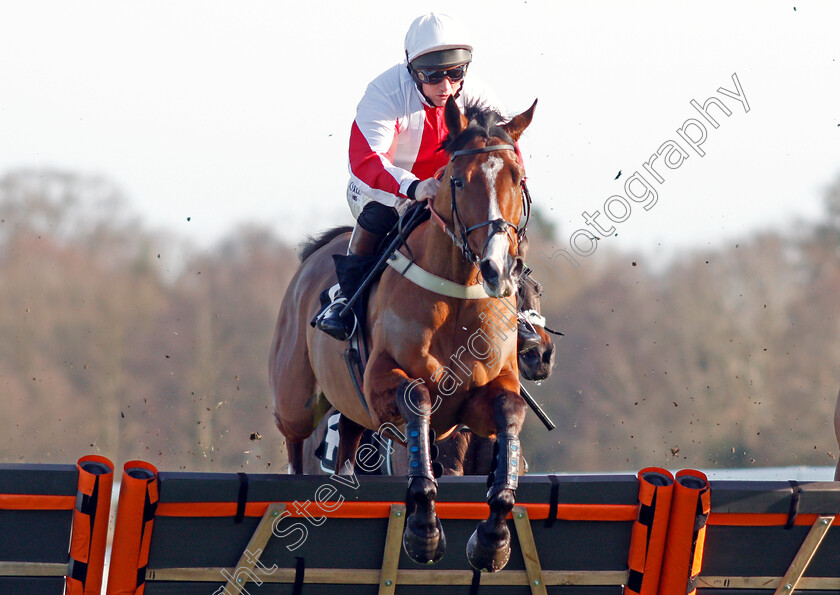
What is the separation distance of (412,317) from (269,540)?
3.50 feet

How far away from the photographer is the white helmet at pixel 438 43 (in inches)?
177

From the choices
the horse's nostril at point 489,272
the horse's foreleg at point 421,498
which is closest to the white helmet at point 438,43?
the horse's nostril at point 489,272

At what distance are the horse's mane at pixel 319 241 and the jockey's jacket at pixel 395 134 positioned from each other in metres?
1.15

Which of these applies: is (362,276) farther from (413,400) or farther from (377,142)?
(413,400)

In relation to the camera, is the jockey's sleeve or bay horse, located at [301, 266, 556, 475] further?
bay horse, located at [301, 266, 556, 475]

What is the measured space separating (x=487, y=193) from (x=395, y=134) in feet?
3.77

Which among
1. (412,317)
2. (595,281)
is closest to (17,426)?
(595,281)

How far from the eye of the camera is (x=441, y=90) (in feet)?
15.2

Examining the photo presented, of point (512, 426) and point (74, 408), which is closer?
point (512, 426)

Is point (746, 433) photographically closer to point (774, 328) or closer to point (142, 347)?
point (774, 328)

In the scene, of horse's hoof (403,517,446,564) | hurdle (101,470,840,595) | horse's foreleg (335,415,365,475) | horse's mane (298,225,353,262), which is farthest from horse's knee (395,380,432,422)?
horse's mane (298,225,353,262)

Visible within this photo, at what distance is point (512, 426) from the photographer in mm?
3930

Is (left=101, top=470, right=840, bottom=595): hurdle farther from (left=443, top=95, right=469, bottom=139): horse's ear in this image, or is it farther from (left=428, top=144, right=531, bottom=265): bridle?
(left=443, top=95, right=469, bottom=139): horse's ear

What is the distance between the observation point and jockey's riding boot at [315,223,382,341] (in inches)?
182
